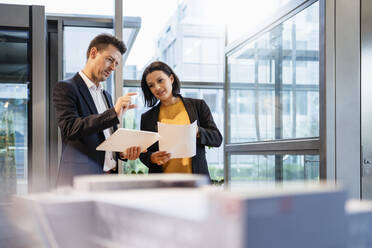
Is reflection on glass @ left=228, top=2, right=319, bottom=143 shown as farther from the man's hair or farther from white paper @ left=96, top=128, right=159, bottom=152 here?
the man's hair

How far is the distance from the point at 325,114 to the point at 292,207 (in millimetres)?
2106

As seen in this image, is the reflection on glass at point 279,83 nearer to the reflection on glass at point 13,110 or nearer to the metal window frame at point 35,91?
the metal window frame at point 35,91


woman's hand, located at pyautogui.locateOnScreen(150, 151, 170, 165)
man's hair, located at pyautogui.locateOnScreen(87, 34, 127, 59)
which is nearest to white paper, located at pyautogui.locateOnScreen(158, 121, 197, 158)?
woman's hand, located at pyautogui.locateOnScreen(150, 151, 170, 165)

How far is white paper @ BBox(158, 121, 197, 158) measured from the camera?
204 centimetres

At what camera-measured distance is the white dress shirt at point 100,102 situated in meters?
1.96

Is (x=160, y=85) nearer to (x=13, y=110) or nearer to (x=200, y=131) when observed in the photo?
(x=200, y=131)

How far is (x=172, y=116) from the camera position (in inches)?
91.9

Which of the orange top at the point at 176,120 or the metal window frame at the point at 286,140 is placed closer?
the orange top at the point at 176,120

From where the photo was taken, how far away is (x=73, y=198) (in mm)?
503

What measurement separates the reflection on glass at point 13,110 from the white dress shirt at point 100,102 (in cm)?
103

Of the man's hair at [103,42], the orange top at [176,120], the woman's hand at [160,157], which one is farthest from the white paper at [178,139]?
the man's hair at [103,42]

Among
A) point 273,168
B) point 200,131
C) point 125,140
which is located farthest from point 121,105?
point 273,168

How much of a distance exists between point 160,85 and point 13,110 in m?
1.16

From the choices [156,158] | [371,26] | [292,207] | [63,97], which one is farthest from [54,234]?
[371,26]
